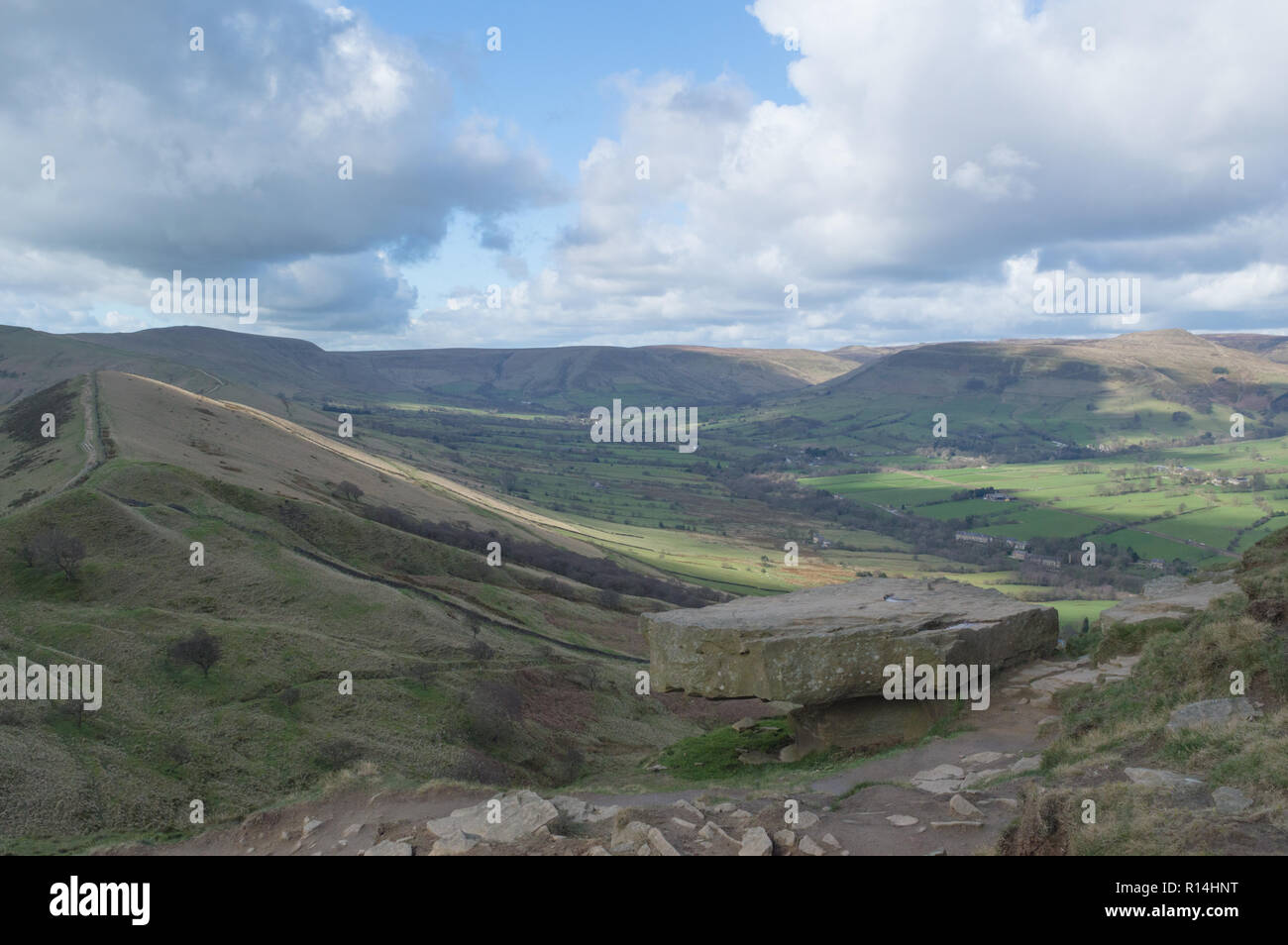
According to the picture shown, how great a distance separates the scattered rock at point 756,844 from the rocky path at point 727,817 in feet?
0.07

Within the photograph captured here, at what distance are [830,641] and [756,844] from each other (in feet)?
39.0

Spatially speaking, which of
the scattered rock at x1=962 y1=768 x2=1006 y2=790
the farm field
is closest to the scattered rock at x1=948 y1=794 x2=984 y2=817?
the scattered rock at x1=962 y1=768 x2=1006 y2=790

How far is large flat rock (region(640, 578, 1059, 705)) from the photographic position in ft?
75.5

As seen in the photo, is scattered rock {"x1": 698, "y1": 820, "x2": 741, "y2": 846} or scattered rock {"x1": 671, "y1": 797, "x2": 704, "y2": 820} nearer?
scattered rock {"x1": 698, "y1": 820, "x2": 741, "y2": 846}

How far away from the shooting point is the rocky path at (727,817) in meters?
12.7

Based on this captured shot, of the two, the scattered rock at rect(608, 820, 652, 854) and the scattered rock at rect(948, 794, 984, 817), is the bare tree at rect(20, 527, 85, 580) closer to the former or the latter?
the scattered rock at rect(608, 820, 652, 854)

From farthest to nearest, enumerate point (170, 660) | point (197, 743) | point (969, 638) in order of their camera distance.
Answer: point (170, 660) → point (197, 743) → point (969, 638)

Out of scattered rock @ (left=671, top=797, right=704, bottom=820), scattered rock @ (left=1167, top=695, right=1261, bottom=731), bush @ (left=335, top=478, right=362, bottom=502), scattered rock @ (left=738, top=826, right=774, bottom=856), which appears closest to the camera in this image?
scattered rock @ (left=738, top=826, right=774, bottom=856)

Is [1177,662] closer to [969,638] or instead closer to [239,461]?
[969,638]

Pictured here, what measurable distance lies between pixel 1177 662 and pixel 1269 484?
619 feet

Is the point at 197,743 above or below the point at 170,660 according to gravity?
below

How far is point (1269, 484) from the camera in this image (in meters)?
162

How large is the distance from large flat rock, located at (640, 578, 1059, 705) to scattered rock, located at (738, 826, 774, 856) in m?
11.1
